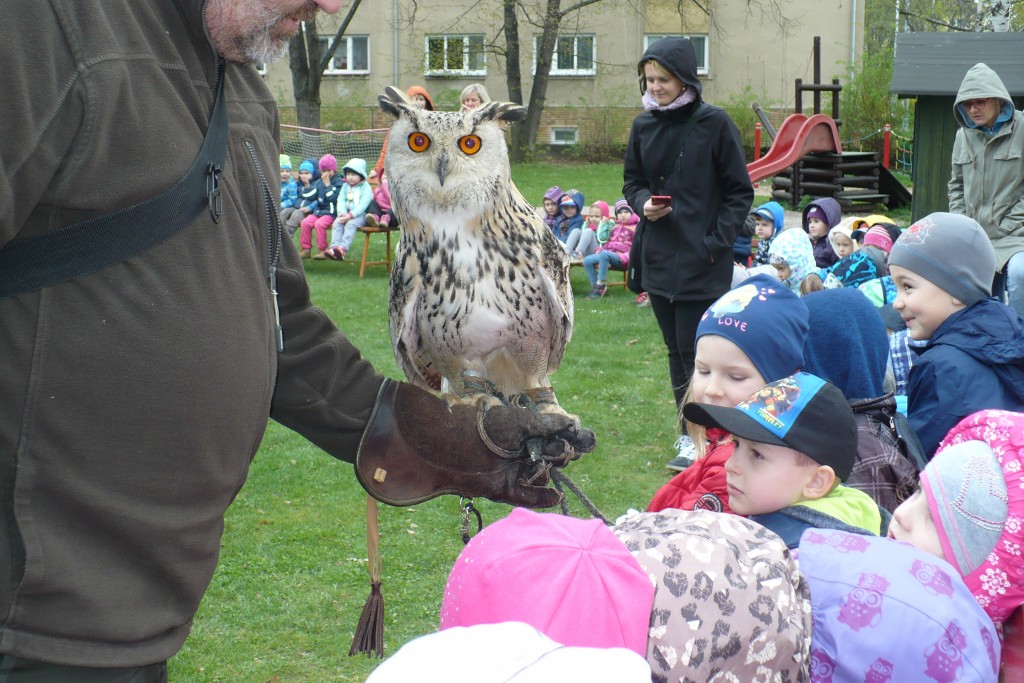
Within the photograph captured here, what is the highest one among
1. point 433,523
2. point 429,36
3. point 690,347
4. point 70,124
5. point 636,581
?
point 429,36

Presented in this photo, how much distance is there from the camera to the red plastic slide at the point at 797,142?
1386 centimetres

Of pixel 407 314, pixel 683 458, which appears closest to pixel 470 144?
pixel 407 314

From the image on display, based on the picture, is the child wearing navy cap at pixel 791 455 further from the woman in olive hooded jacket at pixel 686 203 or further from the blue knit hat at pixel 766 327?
the woman in olive hooded jacket at pixel 686 203

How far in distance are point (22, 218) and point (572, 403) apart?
17.9 feet

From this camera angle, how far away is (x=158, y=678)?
70.0 inches

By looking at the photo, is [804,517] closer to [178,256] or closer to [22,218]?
[178,256]

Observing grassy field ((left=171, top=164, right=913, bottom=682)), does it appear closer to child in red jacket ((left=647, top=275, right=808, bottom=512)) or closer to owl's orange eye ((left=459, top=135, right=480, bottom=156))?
child in red jacket ((left=647, top=275, right=808, bottom=512))

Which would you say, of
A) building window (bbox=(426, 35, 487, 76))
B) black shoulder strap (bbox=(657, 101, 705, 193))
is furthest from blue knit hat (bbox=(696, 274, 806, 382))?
building window (bbox=(426, 35, 487, 76))

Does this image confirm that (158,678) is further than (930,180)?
No

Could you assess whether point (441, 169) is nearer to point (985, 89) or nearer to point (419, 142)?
point (419, 142)

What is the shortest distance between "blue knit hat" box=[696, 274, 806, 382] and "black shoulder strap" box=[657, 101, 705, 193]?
2396 mm

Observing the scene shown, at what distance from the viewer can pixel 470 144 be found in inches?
116

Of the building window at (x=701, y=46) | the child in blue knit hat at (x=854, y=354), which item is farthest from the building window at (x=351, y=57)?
the child in blue knit hat at (x=854, y=354)

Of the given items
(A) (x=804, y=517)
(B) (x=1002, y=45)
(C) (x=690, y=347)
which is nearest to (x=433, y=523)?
(C) (x=690, y=347)
